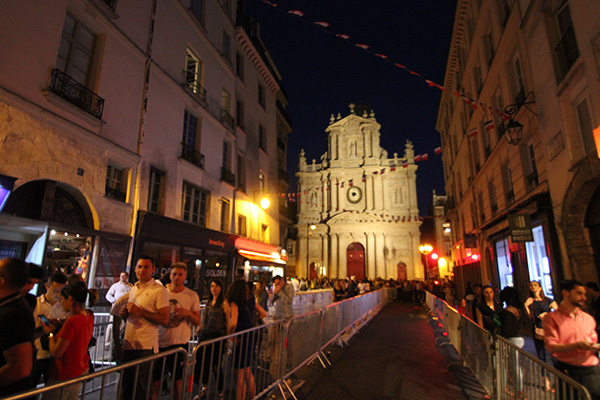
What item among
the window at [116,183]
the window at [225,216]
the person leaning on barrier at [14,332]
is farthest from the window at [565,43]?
the window at [225,216]

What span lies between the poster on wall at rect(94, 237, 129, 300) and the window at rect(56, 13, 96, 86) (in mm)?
4389

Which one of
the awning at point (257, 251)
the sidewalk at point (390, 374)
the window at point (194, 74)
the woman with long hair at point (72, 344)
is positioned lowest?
the sidewalk at point (390, 374)

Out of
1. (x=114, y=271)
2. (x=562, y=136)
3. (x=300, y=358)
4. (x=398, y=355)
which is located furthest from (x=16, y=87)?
(x=562, y=136)

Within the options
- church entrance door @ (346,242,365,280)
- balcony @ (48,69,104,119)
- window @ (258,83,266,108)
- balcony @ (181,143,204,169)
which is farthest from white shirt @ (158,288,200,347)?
church entrance door @ (346,242,365,280)

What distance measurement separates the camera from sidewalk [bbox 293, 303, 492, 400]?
5.38m

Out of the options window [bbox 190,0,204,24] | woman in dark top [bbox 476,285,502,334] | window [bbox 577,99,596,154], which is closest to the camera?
woman in dark top [bbox 476,285,502,334]

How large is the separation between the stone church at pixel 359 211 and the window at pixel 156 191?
29.6 metres

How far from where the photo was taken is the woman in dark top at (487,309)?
563 centimetres

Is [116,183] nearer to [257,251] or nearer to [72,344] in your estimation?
[72,344]

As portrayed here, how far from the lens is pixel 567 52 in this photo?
8.34 metres

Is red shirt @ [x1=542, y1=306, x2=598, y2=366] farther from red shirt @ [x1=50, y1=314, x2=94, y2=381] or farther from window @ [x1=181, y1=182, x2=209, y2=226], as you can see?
window @ [x1=181, y1=182, x2=209, y2=226]

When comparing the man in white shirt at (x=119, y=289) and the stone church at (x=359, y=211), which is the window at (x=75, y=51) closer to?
the man in white shirt at (x=119, y=289)

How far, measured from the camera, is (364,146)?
44.2 meters

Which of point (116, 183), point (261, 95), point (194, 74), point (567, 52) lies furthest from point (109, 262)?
point (261, 95)
